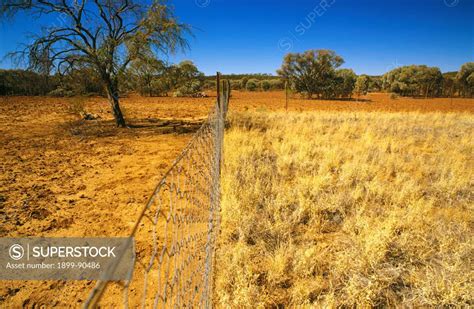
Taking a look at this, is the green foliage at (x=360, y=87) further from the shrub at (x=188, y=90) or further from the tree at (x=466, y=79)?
the shrub at (x=188, y=90)

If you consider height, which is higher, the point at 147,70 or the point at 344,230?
the point at 147,70

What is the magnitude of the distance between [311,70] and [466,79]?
89.0 ft

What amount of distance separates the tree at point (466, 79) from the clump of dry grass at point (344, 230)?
4600 cm

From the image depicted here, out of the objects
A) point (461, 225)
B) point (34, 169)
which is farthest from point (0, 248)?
point (461, 225)

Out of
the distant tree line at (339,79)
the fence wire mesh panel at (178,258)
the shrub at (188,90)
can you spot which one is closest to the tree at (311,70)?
the distant tree line at (339,79)

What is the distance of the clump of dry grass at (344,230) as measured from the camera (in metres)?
2.47

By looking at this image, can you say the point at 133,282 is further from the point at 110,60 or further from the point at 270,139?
the point at 110,60

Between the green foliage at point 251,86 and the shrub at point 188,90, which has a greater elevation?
the green foliage at point 251,86

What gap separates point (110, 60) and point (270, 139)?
20.9 ft

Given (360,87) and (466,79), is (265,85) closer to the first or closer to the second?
(360,87)

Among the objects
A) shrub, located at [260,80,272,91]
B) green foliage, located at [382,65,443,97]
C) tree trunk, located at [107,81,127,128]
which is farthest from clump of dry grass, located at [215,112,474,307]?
shrub, located at [260,80,272,91]

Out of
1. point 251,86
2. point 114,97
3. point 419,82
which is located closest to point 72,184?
point 114,97

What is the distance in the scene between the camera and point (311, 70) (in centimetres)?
3666

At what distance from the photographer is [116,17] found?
9102mm
